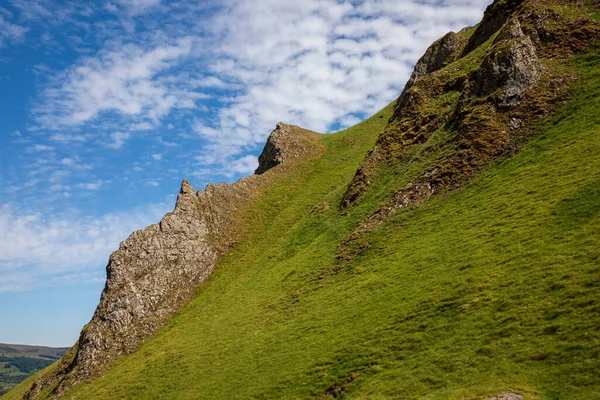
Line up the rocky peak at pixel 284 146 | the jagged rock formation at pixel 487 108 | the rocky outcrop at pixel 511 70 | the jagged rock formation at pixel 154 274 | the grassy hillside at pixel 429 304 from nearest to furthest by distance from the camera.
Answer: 1. the grassy hillside at pixel 429 304
2. the jagged rock formation at pixel 487 108
3. the rocky outcrop at pixel 511 70
4. the jagged rock formation at pixel 154 274
5. the rocky peak at pixel 284 146

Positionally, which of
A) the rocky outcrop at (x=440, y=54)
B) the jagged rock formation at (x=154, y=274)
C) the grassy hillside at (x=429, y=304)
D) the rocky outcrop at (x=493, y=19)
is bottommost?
the grassy hillside at (x=429, y=304)

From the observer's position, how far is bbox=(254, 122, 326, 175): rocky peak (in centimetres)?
10562

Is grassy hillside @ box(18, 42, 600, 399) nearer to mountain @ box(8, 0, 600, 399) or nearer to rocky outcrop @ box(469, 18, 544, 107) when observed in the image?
mountain @ box(8, 0, 600, 399)

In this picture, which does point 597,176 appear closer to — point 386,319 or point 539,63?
point 386,319

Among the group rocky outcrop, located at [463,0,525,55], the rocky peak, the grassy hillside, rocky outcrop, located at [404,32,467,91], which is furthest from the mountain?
the rocky peak

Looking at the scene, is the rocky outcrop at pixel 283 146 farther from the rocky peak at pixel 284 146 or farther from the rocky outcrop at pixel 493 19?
the rocky outcrop at pixel 493 19

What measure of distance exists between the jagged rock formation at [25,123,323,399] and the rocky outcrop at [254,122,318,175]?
19.4 meters

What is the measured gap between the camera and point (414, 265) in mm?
41094

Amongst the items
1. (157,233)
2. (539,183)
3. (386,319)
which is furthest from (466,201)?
(157,233)

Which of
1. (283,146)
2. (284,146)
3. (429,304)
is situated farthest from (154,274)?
(284,146)

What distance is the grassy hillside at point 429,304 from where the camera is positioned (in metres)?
24.3

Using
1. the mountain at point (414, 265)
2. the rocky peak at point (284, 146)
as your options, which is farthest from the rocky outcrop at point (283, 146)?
the mountain at point (414, 265)

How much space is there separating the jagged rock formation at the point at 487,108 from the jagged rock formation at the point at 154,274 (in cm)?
2704

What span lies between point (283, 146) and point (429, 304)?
78.9 metres
